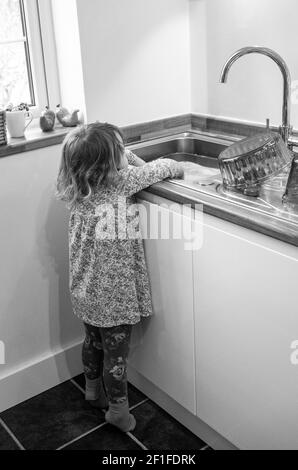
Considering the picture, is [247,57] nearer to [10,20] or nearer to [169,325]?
[10,20]

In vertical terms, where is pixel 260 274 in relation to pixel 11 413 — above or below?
above

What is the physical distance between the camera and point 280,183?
1.70 m

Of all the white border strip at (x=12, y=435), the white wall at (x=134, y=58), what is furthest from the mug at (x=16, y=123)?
the white border strip at (x=12, y=435)

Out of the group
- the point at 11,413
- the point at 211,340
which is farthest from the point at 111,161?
the point at 11,413

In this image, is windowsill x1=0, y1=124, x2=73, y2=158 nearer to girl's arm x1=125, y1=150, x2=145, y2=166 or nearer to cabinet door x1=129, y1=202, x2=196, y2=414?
girl's arm x1=125, y1=150, x2=145, y2=166

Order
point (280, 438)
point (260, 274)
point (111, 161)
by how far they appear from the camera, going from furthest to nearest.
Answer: point (111, 161) < point (280, 438) < point (260, 274)

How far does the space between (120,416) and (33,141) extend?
0.93 meters

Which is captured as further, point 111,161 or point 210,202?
point 111,161

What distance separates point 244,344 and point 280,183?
453 millimetres

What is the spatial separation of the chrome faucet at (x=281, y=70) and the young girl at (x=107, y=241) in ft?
1.04

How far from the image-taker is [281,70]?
1750 mm

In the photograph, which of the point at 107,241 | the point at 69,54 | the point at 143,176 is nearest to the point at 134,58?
the point at 69,54

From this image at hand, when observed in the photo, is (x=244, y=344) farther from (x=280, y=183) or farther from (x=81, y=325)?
(x=81, y=325)

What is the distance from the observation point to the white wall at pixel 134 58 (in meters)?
2.01
